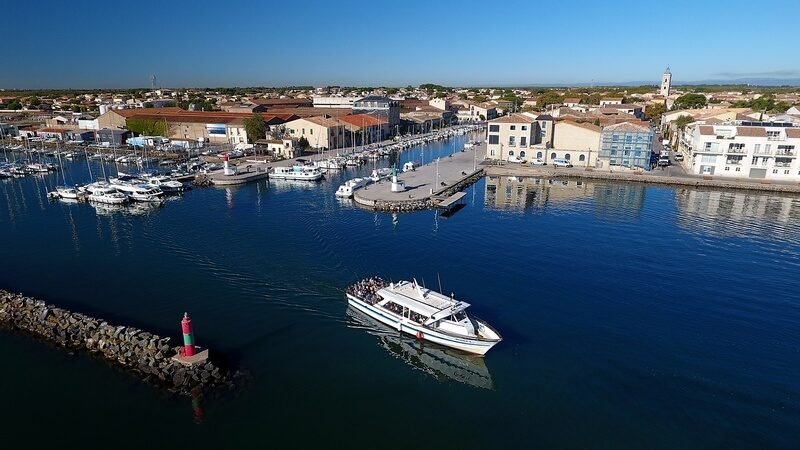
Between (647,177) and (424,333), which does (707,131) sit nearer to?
(647,177)

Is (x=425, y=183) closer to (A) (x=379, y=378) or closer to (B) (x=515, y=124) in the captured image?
(B) (x=515, y=124)

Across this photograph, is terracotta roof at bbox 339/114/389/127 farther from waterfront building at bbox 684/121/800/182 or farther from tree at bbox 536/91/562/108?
tree at bbox 536/91/562/108

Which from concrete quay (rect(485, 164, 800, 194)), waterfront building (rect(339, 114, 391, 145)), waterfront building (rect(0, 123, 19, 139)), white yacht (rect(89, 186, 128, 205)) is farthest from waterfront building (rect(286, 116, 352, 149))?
waterfront building (rect(0, 123, 19, 139))

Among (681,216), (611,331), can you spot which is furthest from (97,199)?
(681,216)

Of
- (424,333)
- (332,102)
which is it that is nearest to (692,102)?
(332,102)

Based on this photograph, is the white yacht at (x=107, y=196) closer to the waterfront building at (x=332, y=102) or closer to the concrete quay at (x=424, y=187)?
the concrete quay at (x=424, y=187)

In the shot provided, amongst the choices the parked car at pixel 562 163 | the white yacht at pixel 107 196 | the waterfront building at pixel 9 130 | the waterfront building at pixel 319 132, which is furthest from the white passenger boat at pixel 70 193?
the waterfront building at pixel 9 130
